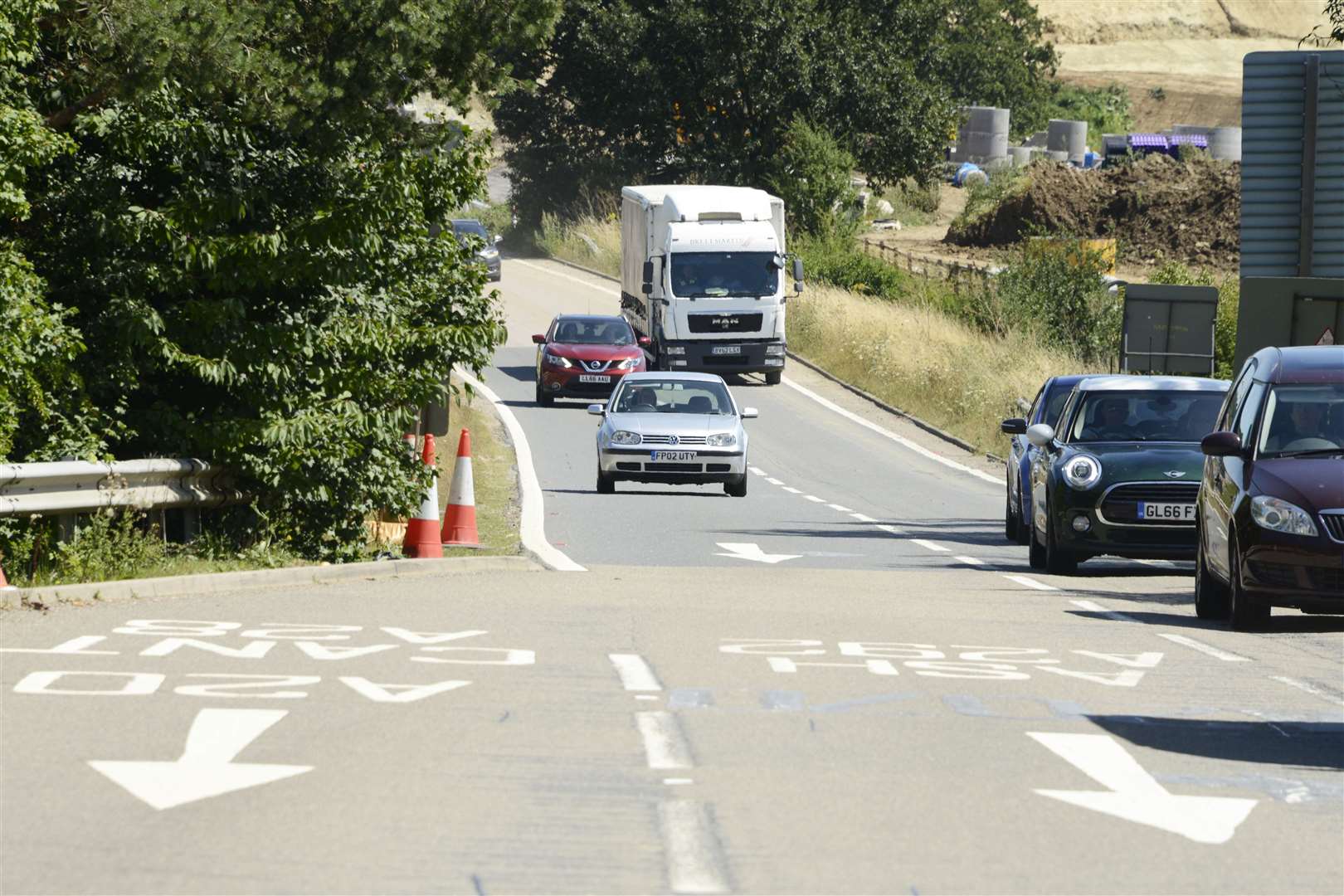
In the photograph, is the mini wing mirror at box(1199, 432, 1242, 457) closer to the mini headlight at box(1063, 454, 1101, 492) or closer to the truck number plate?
the mini headlight at box(1063, 454, 1101, 492)

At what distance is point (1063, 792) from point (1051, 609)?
6.90m

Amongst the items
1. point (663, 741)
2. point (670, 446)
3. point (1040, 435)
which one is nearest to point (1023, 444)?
point (1040, 435)

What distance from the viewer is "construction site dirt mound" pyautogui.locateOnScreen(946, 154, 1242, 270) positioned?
239 ft

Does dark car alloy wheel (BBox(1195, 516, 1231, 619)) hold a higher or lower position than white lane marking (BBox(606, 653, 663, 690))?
lower

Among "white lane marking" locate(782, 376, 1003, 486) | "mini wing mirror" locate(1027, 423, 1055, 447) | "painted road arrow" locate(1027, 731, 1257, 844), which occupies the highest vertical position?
"mini wing mirror" locate(1027, 423, 1055, 447)

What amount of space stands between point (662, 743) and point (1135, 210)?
7014 cm

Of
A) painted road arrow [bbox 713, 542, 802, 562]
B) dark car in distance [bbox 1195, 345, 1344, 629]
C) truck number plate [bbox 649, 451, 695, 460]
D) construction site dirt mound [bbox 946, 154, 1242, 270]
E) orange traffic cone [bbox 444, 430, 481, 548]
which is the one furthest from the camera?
construction site dirt mound [bbox 946, 154, 1242, 270]

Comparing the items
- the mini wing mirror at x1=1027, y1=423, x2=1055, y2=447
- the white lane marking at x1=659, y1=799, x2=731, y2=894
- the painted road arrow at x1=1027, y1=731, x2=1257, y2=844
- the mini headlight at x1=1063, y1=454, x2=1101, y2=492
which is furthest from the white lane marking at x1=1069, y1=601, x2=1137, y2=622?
the white lane marking at x1=659, y1=799, x2=731, y2=894

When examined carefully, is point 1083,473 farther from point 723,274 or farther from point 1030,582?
point 723,274

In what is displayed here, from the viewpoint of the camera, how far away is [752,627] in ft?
40.6

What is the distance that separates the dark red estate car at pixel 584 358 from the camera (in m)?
41.0

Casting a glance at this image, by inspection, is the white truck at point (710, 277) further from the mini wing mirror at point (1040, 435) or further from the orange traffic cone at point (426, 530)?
the orange traffic cone at point (426, 530)

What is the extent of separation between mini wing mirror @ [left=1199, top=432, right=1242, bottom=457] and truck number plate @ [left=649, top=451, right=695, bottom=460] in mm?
13636

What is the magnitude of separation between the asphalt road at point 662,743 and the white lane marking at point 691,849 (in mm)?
16
